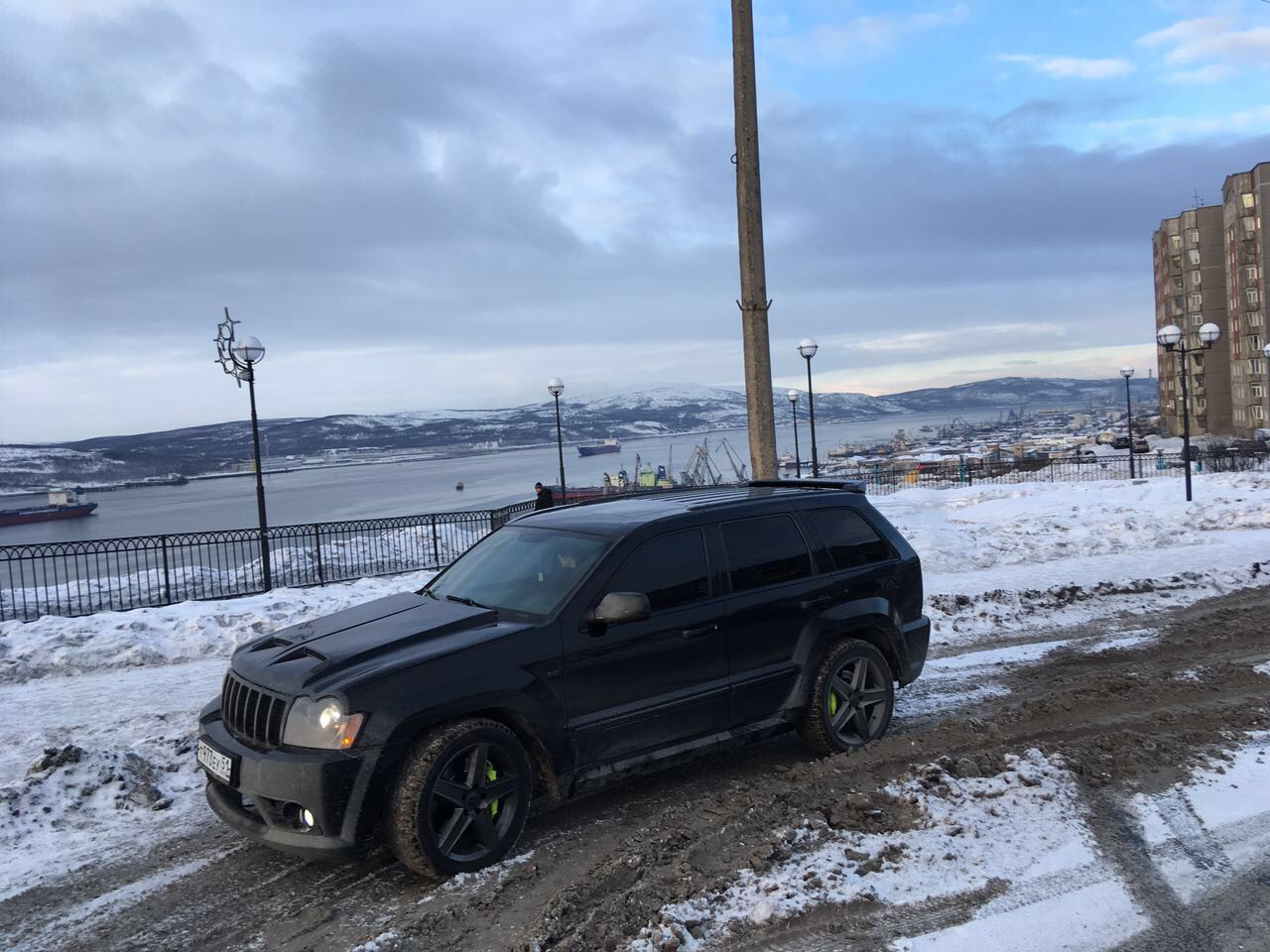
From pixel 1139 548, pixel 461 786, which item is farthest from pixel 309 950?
pixel 1139 548

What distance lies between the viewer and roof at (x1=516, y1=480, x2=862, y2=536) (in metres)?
5.11

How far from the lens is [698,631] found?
190 inches

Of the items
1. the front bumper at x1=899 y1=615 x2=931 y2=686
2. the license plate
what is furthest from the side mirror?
the front bumper at x1=899 y1=615 x2=931 y2=686

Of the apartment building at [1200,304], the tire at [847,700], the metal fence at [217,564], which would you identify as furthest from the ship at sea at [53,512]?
the apartment building at [1200,304]

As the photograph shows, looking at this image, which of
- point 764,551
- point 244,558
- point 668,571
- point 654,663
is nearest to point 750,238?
point 764,551

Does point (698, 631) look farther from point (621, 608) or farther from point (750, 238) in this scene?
→ point (750, 238)

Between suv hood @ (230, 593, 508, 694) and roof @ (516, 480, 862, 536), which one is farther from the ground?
roof @ (516, 480, 862, 536)

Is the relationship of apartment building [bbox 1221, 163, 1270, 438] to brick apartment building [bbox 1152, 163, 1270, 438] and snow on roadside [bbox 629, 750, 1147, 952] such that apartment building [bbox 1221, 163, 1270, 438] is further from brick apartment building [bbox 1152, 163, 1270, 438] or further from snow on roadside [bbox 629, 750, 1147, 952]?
snow on roadside [bbox 629, 750, 1147, 952]

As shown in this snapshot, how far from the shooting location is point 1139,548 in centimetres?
1328

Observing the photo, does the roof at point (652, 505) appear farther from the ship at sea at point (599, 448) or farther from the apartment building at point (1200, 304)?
the ship at sea at point (599, 448)

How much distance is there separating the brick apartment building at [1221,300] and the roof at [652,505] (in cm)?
7650

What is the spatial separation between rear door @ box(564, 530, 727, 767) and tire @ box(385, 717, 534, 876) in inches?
16.0

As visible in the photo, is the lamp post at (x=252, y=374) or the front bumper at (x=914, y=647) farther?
the lamp post at (x=252, y=374)

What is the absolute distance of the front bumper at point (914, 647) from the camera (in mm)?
5832
